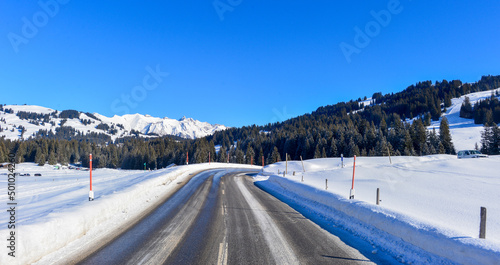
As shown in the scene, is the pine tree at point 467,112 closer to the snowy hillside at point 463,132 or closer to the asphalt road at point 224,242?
the snowy hillside at point 463,132

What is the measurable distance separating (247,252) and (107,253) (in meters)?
3.62

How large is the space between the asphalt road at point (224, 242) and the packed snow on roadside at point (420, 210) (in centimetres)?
138

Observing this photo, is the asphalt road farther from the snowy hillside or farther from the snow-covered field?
the snowy hillside

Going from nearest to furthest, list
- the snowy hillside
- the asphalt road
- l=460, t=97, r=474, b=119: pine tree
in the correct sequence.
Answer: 1. the asphalt road
2. the snowy hillside
3. l=460, t=97, r=474, b=119: pine tree

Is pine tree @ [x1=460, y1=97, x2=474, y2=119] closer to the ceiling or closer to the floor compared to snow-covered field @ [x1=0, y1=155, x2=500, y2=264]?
closer to the ceiling

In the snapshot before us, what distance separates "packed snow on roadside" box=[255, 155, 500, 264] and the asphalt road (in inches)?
54.4

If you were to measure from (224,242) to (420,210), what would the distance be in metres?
10.8

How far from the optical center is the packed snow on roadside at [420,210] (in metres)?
6.09

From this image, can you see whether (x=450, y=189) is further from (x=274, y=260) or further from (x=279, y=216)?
(x=274, y=260)

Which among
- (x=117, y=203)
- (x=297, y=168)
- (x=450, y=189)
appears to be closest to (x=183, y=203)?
(x=117, y=203)

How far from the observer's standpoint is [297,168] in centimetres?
4559

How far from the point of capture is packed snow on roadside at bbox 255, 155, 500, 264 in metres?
6.09

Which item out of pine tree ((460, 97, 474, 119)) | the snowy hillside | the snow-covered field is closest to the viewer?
the snow-covered field

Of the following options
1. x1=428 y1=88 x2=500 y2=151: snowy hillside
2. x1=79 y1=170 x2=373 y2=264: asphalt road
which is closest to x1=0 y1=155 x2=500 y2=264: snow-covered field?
x1=79 y1=170 x2=373 y2=264: asphalt road
